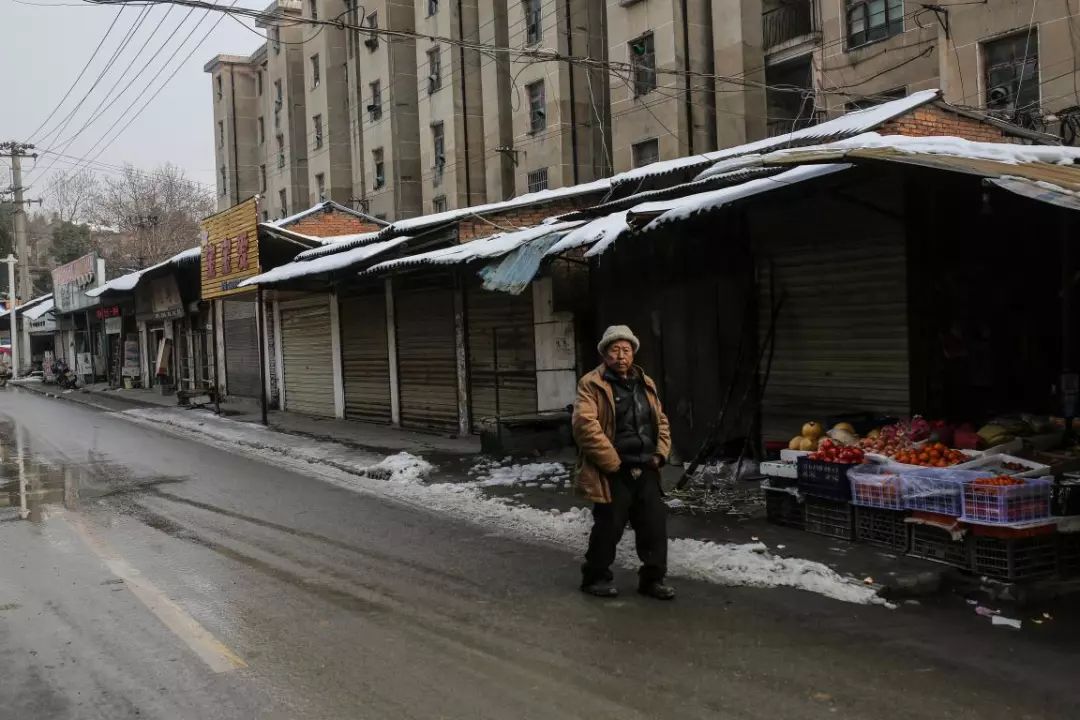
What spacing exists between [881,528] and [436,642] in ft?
A: 12.6

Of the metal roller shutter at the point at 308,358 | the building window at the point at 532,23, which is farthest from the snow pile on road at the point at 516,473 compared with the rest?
the building window at the point at 532,23

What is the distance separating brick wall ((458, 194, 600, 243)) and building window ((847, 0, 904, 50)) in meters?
11.8

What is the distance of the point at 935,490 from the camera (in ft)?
20.6

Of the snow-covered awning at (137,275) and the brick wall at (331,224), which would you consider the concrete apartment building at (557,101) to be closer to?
the brick wall at (331,224)

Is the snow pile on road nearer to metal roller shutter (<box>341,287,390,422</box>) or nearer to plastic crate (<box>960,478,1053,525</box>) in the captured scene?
plastic crate (<box>960,478,1053,525</box>)

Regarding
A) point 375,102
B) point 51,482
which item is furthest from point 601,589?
point 375,102

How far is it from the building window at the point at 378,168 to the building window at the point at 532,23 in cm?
1321

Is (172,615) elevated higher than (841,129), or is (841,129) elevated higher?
(841,129)

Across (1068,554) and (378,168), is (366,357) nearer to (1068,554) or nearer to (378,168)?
(1068,554)

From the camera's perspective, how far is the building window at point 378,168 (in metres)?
45.9

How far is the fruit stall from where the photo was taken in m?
5.82

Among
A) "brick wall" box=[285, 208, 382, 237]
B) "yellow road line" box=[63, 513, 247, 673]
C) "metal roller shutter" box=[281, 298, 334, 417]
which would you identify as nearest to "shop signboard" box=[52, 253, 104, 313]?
"brick wall" box=[285, 208, 382, 237]

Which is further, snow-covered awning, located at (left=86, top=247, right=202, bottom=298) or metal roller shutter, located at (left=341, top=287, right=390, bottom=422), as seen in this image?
snow-covered awning, located at (left=86, top=247, right=202, bottom=298)

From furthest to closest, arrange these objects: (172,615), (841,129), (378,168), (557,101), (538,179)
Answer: (378,168) < (538,179) < (557,101) < (841,129) < (172,615)
